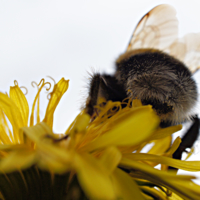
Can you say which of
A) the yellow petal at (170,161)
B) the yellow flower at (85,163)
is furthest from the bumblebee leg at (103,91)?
the yellow petal at (170,161)

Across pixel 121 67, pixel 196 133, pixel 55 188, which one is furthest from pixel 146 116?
pixel 196 133

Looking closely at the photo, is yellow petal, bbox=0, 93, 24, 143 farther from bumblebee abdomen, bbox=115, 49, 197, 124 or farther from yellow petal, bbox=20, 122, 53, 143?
bumblebee abdomen, bbox=115, 49, 197, 124

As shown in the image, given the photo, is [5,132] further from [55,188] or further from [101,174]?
[101,174]

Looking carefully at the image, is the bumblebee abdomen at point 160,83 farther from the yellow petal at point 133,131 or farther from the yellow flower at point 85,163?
the yellow petal at point 133,131

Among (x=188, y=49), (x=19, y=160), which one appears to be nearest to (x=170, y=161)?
(x=19, y=160)

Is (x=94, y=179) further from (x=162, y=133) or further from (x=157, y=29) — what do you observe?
(x=157, y=29)
